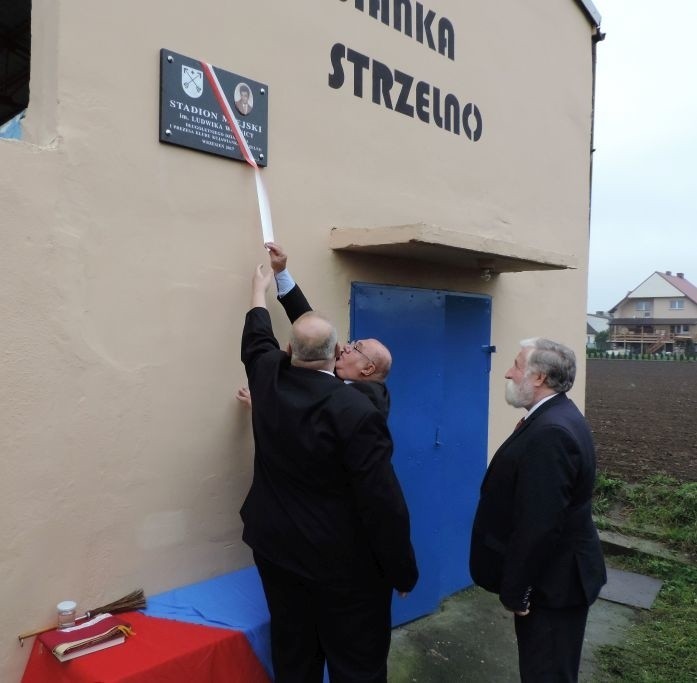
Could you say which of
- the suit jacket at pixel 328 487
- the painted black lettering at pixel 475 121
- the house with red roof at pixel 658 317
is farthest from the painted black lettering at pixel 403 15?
the house with red roof at pixel 658 317

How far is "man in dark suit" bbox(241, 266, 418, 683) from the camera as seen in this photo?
2.45 m

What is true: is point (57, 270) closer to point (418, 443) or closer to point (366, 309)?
point (366, 309)

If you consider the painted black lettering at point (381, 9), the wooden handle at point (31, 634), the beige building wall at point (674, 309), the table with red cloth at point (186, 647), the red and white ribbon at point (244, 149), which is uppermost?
the beige building wall at point (674, 309)

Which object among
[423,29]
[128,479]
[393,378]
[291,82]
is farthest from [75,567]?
[423,29]

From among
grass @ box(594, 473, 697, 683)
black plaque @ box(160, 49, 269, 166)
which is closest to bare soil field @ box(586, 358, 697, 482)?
grass @ box(594, 473, 697, 683)

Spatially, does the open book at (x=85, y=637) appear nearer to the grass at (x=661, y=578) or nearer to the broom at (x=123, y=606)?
the broom at (x=123, y=606)

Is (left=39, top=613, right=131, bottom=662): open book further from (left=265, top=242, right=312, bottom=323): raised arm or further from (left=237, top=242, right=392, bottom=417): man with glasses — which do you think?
(left=265, top=242, right=312, bottom=323): raised arm

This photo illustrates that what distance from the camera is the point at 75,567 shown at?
2.65 metres

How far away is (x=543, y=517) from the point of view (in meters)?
2.51

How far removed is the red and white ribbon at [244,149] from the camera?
3.06 meters

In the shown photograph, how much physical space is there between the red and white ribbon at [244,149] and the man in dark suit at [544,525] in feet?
4.69

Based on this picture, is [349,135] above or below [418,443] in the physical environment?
above

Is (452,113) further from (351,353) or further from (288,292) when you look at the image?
Result: (351,353)

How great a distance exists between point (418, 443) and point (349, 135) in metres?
1.99
